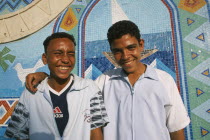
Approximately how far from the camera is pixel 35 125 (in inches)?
42.8

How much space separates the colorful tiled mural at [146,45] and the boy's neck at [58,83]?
1.29m

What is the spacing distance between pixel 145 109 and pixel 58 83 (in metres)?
0.61

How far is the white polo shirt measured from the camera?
1126mm

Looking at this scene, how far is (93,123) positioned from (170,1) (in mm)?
2179

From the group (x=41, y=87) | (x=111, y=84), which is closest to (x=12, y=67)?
(x=41, y=87)

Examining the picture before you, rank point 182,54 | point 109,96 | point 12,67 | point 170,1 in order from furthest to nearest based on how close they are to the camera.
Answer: point 12,67 < point 170,1 < point 182,54 < point 109,96

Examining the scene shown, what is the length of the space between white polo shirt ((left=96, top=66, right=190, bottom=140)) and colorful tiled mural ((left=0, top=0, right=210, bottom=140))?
3.58 feet

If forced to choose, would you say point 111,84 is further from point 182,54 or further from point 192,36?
point 192,36

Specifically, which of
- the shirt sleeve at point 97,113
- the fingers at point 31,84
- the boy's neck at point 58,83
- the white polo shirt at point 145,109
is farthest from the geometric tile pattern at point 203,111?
the fingers at point 31,84

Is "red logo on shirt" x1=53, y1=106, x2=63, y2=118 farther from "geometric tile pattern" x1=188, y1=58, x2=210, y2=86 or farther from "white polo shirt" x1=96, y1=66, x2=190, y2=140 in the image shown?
"geometric tile pattern" x1=188, y1=58, x2=210, y2=86

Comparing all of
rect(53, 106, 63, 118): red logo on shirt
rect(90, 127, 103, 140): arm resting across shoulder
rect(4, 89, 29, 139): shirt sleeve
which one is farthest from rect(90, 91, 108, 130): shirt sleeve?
rect(4, 89, 29, 139): shirt sleeve

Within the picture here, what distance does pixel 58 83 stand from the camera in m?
1.20

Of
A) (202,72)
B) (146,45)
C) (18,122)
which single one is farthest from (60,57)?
(202,72)

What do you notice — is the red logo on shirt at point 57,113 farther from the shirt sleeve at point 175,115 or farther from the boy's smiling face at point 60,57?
the shirt sleeve at point 175,115
